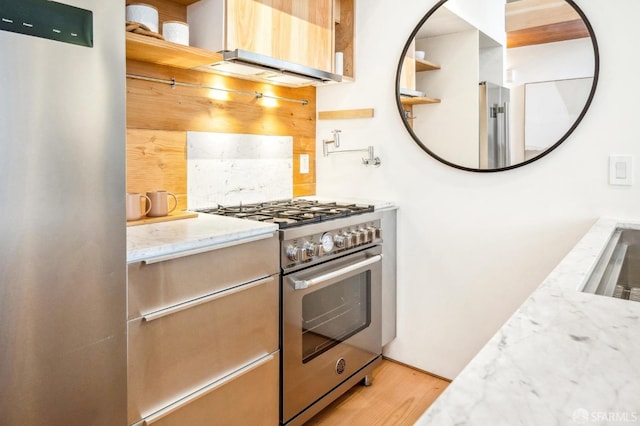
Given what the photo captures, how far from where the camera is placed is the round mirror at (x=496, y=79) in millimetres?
1994

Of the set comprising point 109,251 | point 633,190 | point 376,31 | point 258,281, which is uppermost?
point 376,31

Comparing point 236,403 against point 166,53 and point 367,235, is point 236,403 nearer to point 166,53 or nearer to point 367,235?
point 367,235

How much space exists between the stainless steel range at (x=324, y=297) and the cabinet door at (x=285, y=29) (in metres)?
0.76

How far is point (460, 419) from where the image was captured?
49cm

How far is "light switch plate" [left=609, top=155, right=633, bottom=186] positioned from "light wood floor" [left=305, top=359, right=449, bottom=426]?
1312 millimetres

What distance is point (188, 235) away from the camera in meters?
1.54

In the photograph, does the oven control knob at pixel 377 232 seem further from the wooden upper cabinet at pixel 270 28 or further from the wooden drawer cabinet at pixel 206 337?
the wooden upper cabinet at pixel 270 28

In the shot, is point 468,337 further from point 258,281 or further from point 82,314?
point 82,314

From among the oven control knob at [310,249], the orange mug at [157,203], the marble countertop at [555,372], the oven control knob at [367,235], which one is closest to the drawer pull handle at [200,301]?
the oven control knob at [310,249]

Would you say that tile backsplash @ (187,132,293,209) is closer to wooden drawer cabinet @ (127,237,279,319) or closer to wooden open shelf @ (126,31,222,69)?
wooden open shelf @ (126,31,222,69)

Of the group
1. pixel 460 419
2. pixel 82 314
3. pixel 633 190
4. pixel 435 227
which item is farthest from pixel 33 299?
pixel 633 190

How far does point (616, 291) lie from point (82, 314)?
1.46 meters

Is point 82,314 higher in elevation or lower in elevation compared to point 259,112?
lower

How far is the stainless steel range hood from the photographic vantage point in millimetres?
1919
